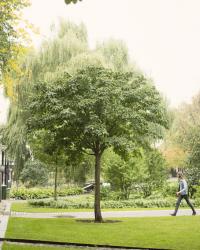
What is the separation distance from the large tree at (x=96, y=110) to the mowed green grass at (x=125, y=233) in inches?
105

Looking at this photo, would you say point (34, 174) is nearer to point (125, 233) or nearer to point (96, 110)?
point (96, 110)

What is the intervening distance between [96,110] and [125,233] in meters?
4.93

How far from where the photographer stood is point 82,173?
41688mm

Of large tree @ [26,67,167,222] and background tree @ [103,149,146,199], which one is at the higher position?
large tree @ [26,67,167,222]

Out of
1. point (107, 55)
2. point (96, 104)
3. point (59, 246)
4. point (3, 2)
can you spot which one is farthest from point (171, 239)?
point (107, 55)

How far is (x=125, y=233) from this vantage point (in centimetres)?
1238

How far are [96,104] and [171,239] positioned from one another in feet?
20.1

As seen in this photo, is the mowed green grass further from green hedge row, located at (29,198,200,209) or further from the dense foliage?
the dense foliage

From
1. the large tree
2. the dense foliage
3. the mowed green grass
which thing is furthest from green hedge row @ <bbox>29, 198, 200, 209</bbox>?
the dense foliage

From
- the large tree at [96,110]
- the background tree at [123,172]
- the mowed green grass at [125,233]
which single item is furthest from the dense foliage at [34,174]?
the mowed green grass at [125,233]

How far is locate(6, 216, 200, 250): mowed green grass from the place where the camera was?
34.7 feet

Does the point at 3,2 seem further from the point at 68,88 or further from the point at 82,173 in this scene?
the point at 82,173

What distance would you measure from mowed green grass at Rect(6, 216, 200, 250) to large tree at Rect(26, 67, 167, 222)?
8.75 ft

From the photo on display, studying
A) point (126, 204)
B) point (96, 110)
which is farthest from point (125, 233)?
point (126, 204)
